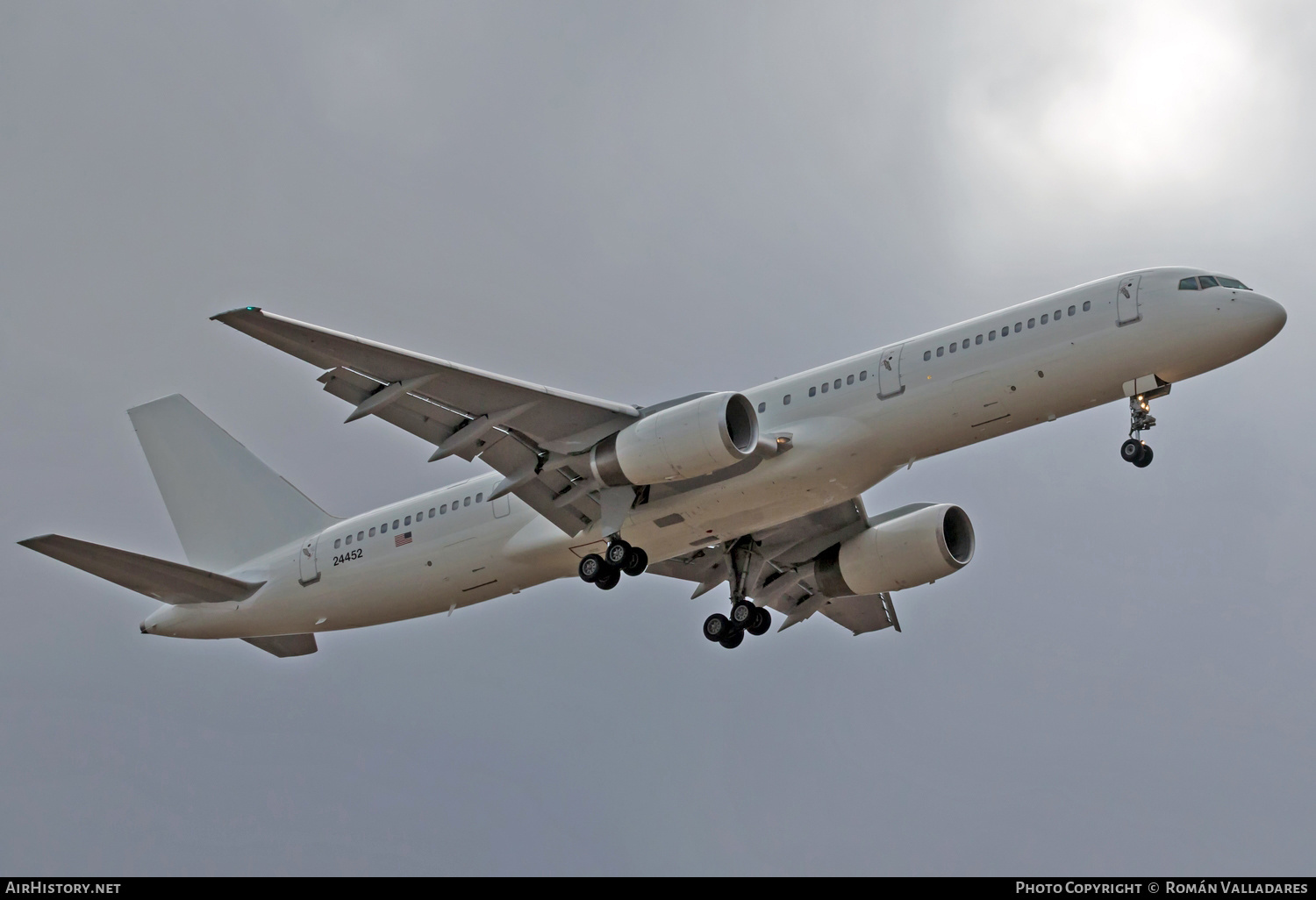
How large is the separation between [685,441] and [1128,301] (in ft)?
31.6

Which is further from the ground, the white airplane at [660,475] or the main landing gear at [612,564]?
the white airplane at [660,475]

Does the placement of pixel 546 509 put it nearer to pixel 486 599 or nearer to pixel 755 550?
pixel 486 599

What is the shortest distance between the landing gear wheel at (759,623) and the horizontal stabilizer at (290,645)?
1182 cm

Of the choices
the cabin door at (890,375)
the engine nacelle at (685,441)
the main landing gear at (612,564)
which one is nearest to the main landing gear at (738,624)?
the main landing gear at (612,564)

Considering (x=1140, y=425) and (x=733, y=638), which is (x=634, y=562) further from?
(x=1140, y=425)

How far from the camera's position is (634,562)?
32812 mm

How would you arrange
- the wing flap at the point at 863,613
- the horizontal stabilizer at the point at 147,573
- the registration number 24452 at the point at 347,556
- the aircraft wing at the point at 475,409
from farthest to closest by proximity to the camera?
the wing flap at the point at 863,613 < the registration number 24452 at the point at 347,556 < the horizontal stabilizer at the point at 147,573 < the aircraft wing at the point at 475,409

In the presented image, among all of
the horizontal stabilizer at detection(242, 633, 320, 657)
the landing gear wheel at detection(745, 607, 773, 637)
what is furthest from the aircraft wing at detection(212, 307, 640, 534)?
the horizontal stabilizer at detection(242, 633, 320, 657)

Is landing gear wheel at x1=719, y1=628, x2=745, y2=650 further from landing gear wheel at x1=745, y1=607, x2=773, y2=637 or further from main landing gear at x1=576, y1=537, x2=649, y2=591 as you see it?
main landing gear at x1=576, y1=537, x2=649, y2=591

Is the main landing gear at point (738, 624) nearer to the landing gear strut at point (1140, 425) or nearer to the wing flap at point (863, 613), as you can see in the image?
the wing flap at point (863, 613)

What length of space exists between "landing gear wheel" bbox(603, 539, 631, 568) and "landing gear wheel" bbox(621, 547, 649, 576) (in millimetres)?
80

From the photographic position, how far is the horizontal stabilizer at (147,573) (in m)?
31.8

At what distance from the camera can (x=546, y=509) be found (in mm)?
33094

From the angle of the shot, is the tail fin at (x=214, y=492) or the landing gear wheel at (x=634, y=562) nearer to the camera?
the landing gear wheel at (x=634, y=562)
